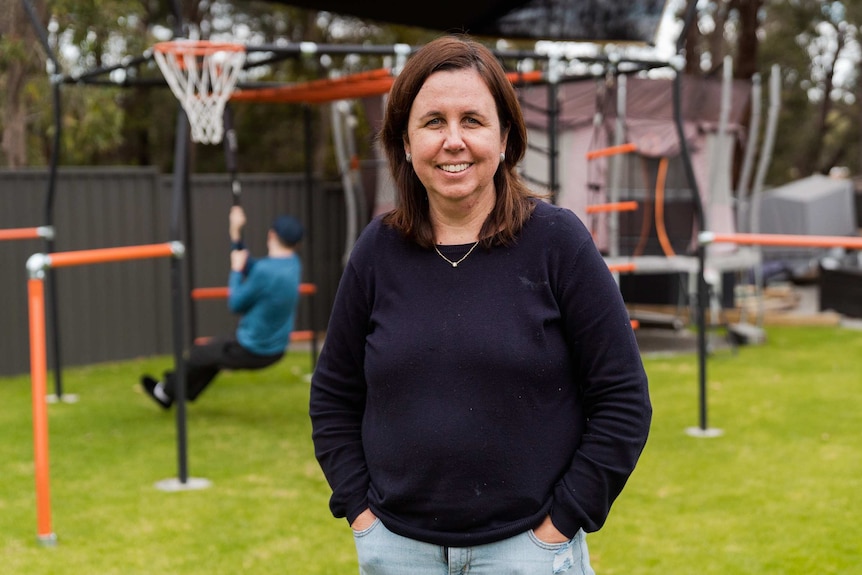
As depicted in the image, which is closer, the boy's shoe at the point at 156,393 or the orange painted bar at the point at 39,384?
the orange painted bar at the point at 39,384

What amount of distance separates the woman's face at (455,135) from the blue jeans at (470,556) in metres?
0.64

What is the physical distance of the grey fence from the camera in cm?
939

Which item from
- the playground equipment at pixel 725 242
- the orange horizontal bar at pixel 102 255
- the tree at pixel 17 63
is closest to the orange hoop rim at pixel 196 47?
the orange horizontal bar at pixel 102 255

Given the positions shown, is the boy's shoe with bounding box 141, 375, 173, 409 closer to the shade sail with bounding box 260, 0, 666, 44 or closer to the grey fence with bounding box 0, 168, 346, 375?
the grey fence with bounding box 0, 168, 346, 375

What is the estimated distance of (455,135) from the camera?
6.46 ft

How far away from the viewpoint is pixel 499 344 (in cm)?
192

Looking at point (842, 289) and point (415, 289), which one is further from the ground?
point (415, 289)

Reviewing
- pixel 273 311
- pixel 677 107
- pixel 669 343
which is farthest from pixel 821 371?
pixel 273 311

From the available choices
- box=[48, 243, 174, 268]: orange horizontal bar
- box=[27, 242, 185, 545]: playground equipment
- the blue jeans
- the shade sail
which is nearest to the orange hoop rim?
box=[48, 243, 174, 268]: orange horizontal bar

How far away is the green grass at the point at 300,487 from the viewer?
443 centimetres

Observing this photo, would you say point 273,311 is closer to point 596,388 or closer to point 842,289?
point 596,388

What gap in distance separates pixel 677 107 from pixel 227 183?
561cm

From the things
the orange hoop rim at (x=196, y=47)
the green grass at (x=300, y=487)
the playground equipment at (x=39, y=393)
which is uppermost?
the orange hoop rim at (x=196, y=47)

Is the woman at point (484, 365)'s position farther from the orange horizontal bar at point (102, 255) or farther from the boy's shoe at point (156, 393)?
the boy's shoe at point (156, 393)
